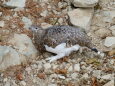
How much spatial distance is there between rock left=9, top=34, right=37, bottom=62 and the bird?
0.73 ft

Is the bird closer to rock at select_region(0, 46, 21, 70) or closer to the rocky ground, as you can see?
the rocky ground

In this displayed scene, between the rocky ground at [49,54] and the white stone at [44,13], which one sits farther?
the white stone at [44,13]

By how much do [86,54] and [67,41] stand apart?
0.52 m

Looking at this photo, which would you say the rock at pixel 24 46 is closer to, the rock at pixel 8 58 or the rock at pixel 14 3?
the rock at pixel 8 58

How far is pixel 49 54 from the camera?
24.6ft

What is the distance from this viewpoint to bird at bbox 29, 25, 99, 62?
7.22 meters

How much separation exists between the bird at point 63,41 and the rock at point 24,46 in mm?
224

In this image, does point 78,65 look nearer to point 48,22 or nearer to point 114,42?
point 114,42

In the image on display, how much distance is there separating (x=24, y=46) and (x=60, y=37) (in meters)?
0.81

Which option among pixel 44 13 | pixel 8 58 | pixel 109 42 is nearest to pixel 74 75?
pixel 109 42

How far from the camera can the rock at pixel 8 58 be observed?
23.2 feet

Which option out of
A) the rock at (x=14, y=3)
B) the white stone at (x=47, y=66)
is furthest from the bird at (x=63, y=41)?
the rock at (x=14, y=3)

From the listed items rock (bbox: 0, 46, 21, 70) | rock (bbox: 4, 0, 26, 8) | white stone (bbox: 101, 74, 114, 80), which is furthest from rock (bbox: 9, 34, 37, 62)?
white stone (bbox: 101, 74, 114, 80)

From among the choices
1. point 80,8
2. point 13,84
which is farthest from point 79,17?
point 13,84
